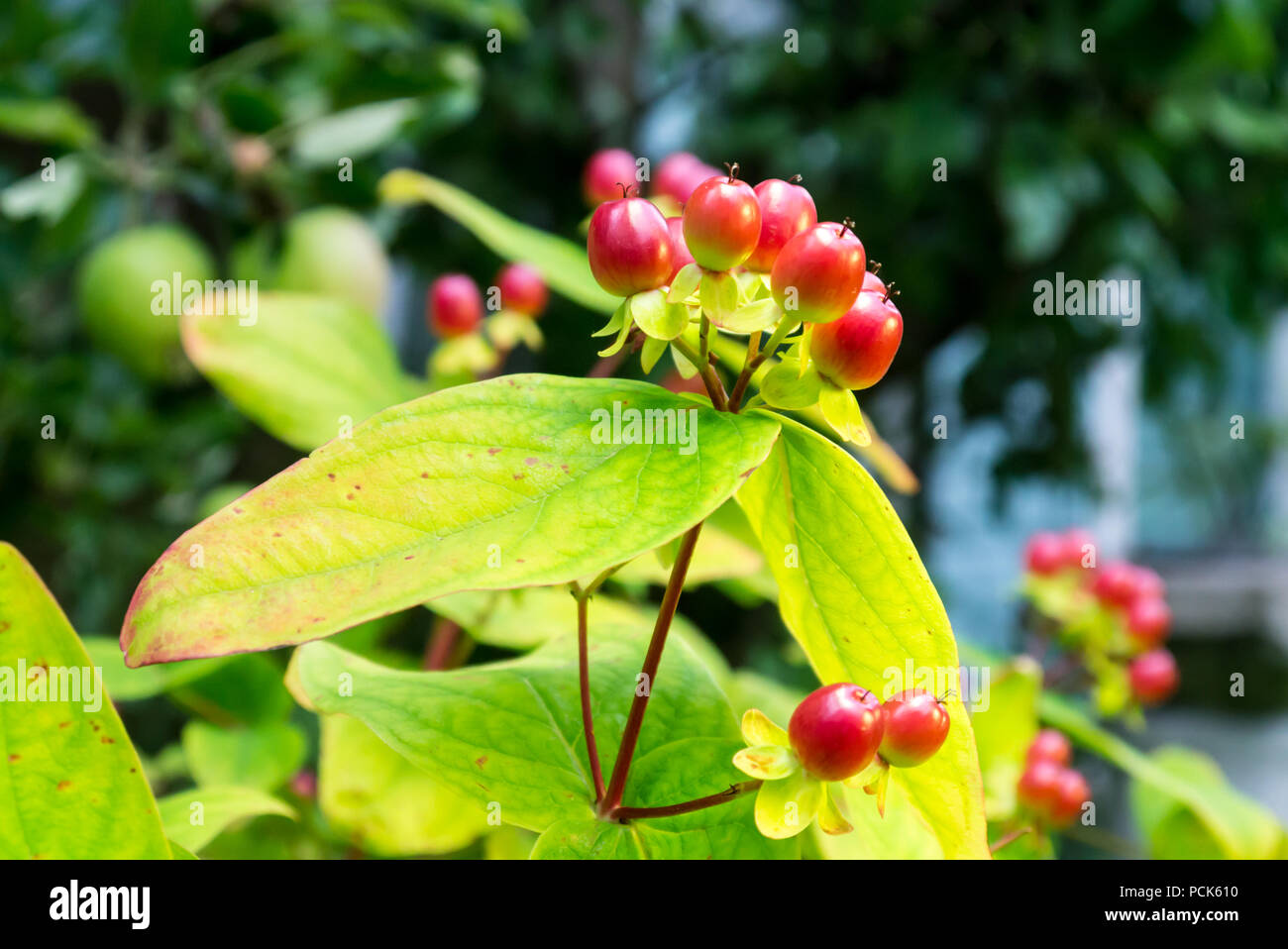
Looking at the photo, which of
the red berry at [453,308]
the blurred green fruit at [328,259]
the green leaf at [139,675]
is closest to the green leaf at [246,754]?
the green leaf at [139,675]

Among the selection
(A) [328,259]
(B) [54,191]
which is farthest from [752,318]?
(B) [54,191]

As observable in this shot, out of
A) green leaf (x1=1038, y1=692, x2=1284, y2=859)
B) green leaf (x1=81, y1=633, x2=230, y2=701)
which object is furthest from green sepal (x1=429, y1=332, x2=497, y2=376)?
green leaf (x1=1038, y1=692, x2=1284, y2=859)

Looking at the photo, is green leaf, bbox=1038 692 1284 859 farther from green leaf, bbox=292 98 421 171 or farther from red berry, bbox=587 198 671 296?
green leaf, bbox=292 98 421 171

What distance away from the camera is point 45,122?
0.47m

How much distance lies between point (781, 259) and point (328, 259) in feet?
1.23

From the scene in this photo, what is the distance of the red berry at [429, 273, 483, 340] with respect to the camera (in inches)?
12.2

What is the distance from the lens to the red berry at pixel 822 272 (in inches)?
5.7

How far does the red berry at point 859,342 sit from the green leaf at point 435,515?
13 mm

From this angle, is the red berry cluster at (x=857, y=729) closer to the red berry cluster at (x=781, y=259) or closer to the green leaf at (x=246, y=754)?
the red berry cluster at (x=781, y=259)

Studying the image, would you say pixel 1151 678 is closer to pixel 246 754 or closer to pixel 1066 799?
pixel 1066 799

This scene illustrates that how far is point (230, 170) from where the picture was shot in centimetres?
53

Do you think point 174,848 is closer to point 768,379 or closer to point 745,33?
point 768,379

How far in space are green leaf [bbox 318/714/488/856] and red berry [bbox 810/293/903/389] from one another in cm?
14
